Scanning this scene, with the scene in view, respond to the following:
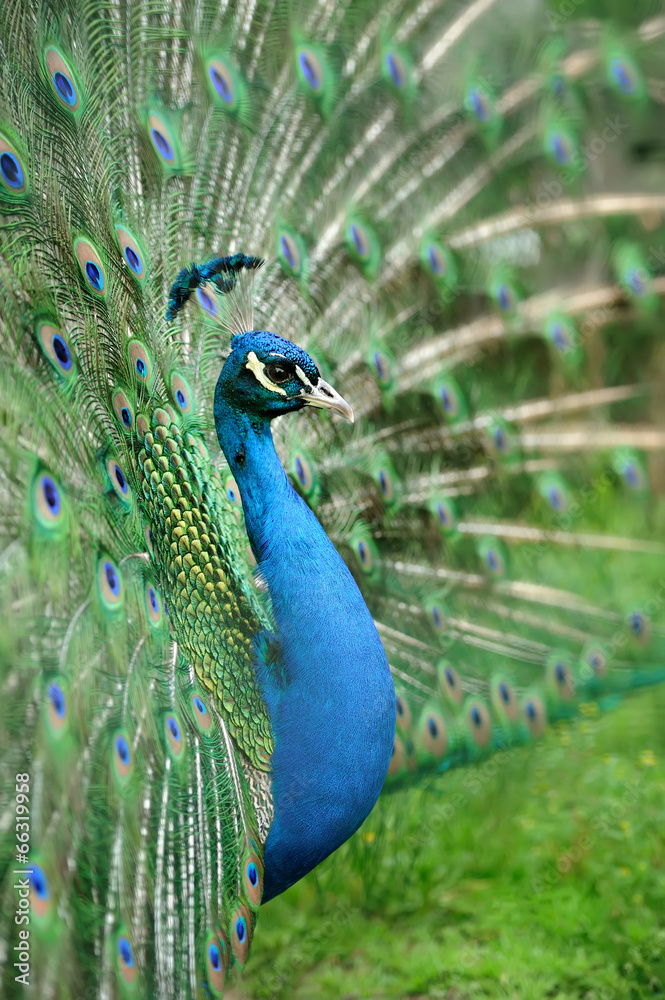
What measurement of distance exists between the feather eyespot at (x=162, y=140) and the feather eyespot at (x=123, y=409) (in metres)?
0.49

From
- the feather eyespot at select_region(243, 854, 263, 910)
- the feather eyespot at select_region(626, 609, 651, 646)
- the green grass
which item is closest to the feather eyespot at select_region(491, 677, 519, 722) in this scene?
the green grass

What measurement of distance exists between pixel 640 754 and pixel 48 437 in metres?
2.36

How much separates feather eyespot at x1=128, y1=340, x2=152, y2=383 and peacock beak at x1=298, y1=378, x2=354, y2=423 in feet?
0.84

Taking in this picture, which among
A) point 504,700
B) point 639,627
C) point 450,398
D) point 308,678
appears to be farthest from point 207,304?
point 639,627

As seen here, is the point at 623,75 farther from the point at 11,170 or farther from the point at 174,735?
the point at 174,735

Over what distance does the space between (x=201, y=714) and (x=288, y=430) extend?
2.49 ft

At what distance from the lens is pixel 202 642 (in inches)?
55.6

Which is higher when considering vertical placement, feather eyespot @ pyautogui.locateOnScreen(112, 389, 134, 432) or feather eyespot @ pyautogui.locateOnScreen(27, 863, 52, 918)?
feather eyespot @ pyautogui.locateOnScreen(112, 389, 134, 432)

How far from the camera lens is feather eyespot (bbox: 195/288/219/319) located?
1.57 meters

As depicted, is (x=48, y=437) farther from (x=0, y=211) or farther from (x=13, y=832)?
(x=13, y=832)

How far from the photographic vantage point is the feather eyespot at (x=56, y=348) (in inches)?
50.6

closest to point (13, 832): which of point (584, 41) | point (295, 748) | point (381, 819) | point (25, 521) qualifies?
point (25, 521)

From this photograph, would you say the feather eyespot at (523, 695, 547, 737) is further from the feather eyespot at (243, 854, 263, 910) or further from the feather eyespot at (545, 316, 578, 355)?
the feather eyespot at (243, 854, 263, 910)

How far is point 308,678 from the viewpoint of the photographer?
1.45m
